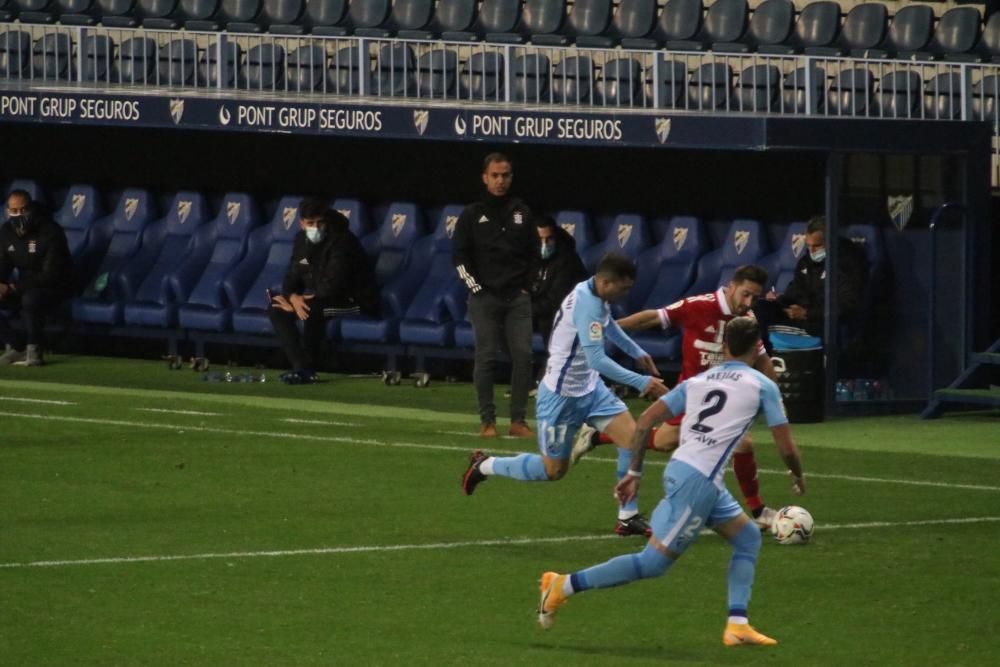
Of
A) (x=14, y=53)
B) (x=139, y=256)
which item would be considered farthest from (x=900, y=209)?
(x=14, y=53)

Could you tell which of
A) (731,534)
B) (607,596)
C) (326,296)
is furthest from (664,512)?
(326,296)

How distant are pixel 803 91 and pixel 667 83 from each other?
1605 mm

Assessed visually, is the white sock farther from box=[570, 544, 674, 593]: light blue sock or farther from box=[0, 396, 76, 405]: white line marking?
box=[0, 396, 76, 405]: white line marking

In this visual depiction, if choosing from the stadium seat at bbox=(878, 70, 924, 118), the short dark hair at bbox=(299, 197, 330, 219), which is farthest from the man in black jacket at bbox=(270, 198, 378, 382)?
the stadium seat at bbox=(878, 70, 924, 118)

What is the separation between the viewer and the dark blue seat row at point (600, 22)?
2416 centimetres

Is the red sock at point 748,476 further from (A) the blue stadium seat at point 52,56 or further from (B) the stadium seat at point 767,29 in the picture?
(A) the blue stadium seat at point 52,56

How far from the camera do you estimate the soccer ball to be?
11.9 meters

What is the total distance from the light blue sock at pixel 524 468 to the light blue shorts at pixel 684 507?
3258 mm

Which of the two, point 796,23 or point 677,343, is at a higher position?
point 796,23

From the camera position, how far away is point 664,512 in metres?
9.11

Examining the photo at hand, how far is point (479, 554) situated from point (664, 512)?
267 centimetres

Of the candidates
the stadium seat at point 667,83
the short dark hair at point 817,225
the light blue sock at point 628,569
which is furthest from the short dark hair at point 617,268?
the stadium seat at point 667,83

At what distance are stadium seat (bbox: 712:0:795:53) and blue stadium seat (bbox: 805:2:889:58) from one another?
0.57 m

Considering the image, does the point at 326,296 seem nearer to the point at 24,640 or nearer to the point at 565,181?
the point at 565,181
